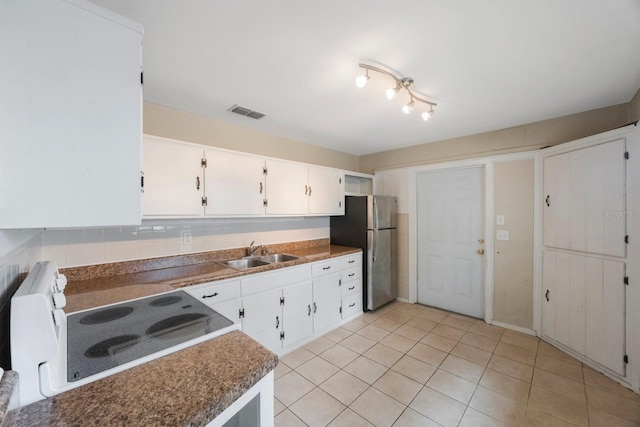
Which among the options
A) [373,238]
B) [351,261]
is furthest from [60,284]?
[373,238]

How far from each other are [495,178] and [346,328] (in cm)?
262

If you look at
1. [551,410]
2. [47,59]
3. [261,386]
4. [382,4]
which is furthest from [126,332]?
[551,410]

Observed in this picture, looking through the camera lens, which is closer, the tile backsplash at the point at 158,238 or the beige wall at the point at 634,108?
the tile backsplash at the point at 158,238

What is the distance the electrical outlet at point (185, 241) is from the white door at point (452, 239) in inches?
122

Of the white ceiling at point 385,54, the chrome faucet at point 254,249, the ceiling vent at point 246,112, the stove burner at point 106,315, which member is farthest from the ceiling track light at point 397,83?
the chrome faucet at point 254,249

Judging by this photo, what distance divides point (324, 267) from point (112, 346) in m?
2.15

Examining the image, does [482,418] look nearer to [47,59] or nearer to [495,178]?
[495,178]

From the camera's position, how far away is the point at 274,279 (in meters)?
2.39

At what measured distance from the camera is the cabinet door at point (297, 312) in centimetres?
248

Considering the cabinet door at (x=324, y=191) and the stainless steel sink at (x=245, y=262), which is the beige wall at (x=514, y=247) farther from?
the stainless steel sink at (x=245, y=262)

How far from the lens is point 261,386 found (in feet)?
2.78

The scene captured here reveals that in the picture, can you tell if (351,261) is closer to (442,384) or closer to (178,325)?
(442,384)

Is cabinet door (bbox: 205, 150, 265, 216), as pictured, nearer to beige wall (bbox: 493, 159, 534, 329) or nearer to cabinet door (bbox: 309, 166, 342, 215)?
cabinet door (bbox: 309, 166, 342, 215)

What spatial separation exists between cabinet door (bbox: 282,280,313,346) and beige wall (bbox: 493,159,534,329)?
2.34 metres
